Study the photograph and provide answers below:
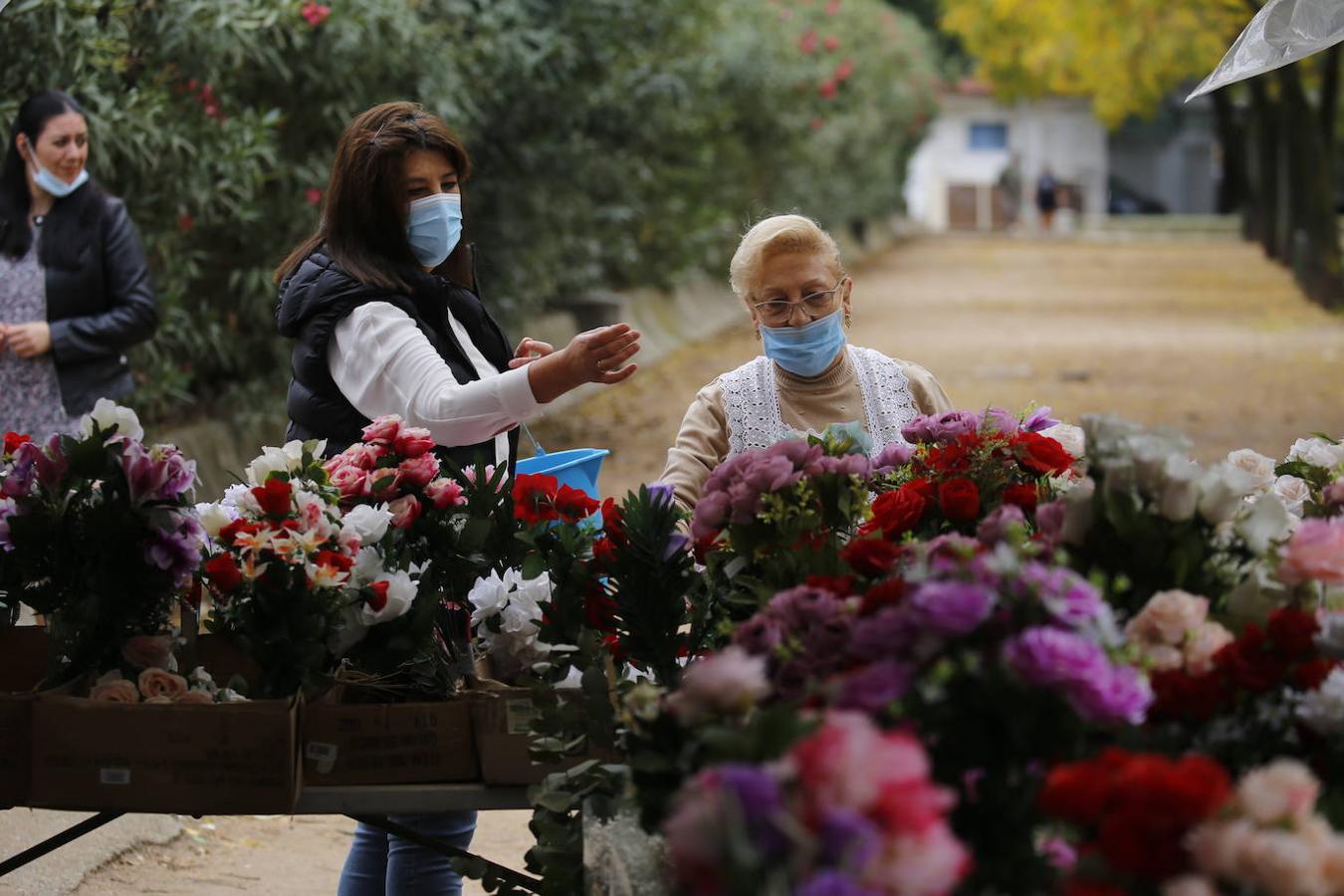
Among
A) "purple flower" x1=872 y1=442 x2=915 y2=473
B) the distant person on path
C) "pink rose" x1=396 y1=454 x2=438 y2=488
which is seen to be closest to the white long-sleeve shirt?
"pink rose" x1=396 y1=454 x2=438 y2=488

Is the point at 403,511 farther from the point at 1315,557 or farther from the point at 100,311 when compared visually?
the point at 100,311

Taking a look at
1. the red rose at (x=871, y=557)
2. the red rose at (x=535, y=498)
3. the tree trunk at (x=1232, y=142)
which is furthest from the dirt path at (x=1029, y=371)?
the tree trunk at (x=1232, y=142)

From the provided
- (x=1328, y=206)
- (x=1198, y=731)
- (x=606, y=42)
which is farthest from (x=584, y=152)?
(x=1328, y=206)

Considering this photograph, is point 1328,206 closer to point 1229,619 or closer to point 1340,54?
point 1340,54

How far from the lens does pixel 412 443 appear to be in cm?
343

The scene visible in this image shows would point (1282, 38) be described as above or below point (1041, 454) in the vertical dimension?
above

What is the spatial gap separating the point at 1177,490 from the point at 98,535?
178 centimetres

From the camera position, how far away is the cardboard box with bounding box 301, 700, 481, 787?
Result: 313 cm

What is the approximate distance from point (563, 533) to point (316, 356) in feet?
2.79

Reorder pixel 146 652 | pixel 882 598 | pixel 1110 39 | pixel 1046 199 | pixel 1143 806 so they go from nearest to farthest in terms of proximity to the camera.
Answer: pixel 1143 806 < pixel 882 598 < pixel 146 652 < pixel 1110 39 < pixel 1046 199

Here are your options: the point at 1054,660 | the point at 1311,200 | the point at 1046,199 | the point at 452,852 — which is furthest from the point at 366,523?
the point at 1046,199

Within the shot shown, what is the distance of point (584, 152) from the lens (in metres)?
12.8

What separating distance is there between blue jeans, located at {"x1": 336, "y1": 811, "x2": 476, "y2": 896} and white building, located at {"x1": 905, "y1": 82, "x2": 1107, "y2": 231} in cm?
5958

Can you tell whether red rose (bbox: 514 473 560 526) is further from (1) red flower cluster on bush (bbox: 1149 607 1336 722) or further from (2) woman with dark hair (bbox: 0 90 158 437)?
(2) woman with dark hair (bbox: 0 90 158 437)
